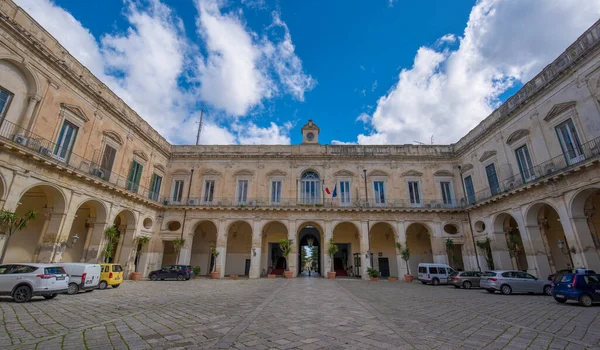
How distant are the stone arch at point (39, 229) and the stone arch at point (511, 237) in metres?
24.4

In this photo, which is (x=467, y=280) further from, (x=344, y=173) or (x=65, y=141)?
(x=65, y=141)

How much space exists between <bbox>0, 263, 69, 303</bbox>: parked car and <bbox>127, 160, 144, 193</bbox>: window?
9.75m

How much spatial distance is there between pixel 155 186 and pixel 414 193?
20.6 m

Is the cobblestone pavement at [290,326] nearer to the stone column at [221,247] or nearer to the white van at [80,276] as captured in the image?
the white van at [80,276]

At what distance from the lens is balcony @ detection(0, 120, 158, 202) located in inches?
433

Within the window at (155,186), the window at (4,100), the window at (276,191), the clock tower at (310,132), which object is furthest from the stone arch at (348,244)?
the window at (4,100)

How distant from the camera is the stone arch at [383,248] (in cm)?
2194

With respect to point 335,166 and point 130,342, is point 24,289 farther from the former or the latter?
point 335,166

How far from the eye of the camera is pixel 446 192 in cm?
2141

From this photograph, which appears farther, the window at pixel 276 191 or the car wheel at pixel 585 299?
the window at pixel 276 191

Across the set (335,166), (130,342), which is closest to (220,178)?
(335,166)

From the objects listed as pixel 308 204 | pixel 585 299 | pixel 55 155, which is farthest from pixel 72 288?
pixel 585 299

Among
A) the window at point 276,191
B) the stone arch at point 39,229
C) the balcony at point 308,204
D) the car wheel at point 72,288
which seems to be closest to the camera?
the car wheel at point 72,288

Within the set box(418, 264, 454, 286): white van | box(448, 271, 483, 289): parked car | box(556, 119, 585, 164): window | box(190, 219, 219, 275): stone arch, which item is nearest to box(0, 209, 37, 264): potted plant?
box(190, 219, 219, 275): stone arch
